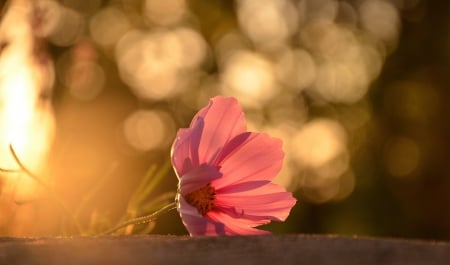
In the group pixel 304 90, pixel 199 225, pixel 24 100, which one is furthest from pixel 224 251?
pixel 304 90

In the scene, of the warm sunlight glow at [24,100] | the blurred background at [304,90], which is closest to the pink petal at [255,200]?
the warm sunlight glow at [24,100]

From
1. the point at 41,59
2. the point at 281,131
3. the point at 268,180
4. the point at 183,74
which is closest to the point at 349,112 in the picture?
the point at 281,131

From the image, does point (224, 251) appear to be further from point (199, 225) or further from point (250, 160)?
point (250, 160)

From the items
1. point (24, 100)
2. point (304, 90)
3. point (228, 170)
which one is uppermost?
point (228, 170)

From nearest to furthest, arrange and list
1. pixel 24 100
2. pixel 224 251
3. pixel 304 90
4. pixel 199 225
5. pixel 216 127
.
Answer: pixel 224 251 → pixel 199 225 → pixel 216 127 → pixel 24 100 → pixel 304 90

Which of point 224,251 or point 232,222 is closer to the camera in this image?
point 224,251

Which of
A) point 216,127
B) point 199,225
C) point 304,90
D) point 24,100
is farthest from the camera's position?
point 304,90
